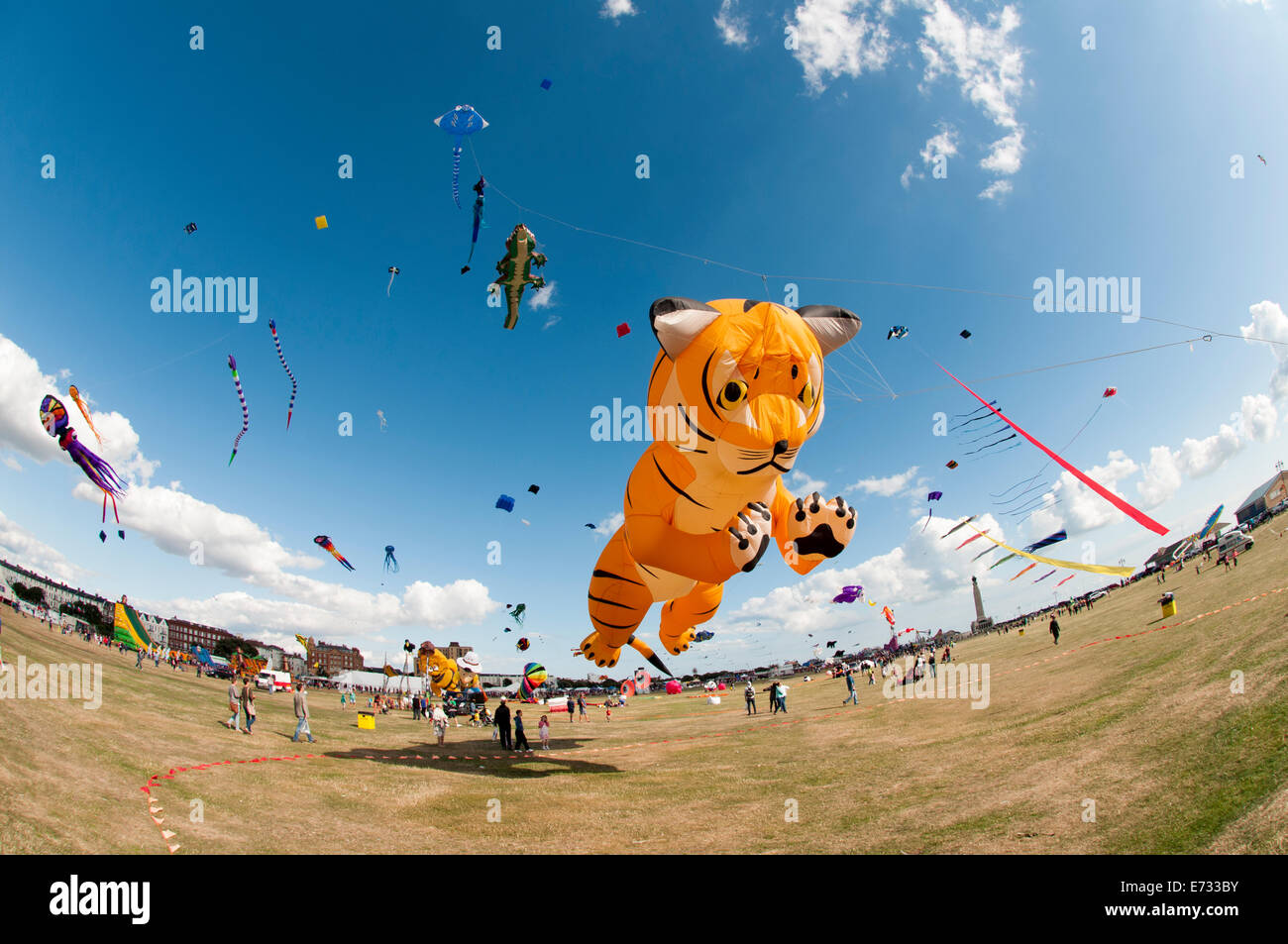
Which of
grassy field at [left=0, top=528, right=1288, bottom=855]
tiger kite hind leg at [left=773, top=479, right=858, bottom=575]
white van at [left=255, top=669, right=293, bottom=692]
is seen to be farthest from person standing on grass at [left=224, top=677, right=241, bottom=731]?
white van at [left=255, top=669, right=293, bottom=692]

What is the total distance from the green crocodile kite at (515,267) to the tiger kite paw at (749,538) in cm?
543

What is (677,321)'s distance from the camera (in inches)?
260

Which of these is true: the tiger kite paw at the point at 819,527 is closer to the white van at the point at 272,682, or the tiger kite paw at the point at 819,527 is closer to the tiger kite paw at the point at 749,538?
the tiger kite paw at the point at 749,538

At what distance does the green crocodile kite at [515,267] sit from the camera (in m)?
9.60

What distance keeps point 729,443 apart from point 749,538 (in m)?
1.71

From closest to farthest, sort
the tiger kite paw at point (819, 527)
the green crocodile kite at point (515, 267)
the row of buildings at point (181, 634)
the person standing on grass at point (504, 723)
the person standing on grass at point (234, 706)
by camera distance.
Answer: the tiger kite paw at point (819, 527) < the green crocodile kite at point (515, 267) < the person standing on grass at point (234, 706) < the person standing on grass at point (504, 723) < the row of buildings at point (181, 634)

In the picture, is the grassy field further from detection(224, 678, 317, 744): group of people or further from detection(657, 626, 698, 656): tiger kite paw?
detection(657, 626, 698, 656): tiger kite paw

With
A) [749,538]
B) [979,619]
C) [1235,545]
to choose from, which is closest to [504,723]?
[749,538]

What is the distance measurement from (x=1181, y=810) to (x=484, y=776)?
9840mm

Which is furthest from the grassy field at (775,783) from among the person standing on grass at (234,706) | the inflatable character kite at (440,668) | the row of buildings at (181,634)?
the row of buildings at (181,634)

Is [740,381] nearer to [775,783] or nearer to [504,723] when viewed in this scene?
[775,783]

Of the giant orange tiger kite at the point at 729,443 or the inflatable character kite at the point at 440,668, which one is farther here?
the inflatable character kite at the point at 440,668
